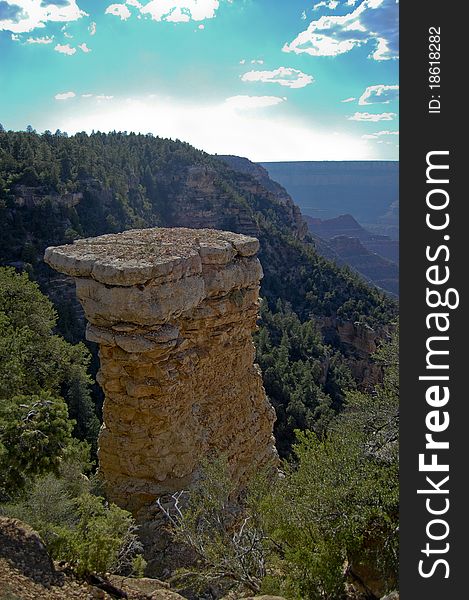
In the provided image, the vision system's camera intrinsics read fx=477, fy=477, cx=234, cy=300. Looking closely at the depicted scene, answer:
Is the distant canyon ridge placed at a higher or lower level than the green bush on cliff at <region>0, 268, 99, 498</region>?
higher

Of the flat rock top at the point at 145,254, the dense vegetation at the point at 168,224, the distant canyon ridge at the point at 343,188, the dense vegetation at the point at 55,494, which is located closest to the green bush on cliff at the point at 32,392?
the dense vegetation at the point at 55,494

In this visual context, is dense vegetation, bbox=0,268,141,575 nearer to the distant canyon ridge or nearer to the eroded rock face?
the eroded rock face

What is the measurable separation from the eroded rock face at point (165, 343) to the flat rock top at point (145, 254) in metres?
0.02

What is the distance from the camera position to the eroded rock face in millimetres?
8055

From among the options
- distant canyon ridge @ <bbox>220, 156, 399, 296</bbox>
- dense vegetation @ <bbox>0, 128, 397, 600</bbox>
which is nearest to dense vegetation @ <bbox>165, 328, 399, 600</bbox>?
dense vegetation @ <bbox>0, 128, 397, 600</bbox>

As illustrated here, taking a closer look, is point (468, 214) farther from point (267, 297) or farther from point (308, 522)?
point (267, 297)

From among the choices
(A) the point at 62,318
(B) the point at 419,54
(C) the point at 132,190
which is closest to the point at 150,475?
(B) the point at 419,54

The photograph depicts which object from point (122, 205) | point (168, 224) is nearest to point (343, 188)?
point (168, 224)

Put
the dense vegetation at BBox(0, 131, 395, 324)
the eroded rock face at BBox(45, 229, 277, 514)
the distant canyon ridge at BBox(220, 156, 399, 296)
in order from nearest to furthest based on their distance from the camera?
the eroded rock face at BBox(45, 229, 277, 514)
the dense vegetation at BBox(0, 131, 395, 324)
the distant canyon ridge at BBox(220, 156, 399, 296)

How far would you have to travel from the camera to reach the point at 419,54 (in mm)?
5059

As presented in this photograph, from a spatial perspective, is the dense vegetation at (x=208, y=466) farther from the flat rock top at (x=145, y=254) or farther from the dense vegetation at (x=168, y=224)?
the flat rock top at (x=145, y=254)

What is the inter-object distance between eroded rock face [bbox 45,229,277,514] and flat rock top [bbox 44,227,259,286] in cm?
2

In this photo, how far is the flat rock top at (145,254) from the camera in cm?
782

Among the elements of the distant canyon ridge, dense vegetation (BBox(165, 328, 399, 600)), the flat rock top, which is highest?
the distant canyon ridge
